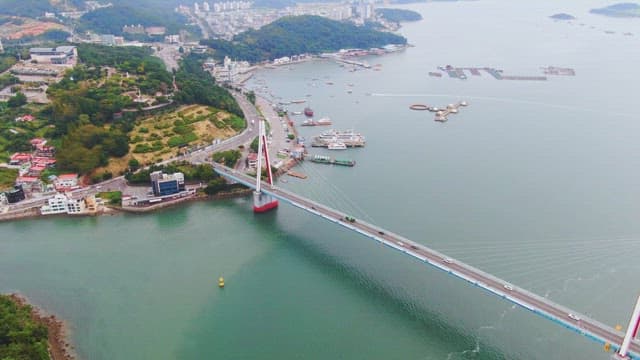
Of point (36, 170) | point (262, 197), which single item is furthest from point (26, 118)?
point (262, 197)

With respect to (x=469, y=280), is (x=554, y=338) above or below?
below

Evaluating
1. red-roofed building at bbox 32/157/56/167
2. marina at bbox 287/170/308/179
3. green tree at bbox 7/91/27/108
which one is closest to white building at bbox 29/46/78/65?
green tree at bbox 7/91/27/108

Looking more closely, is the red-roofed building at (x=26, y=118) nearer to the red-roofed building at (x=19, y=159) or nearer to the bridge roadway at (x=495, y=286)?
the red-roofed building at (x=19, y=159)

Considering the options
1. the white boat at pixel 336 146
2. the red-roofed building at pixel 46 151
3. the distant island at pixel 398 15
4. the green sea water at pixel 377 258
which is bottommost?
the green sea water at pixel 377 258

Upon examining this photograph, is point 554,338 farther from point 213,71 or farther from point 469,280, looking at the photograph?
point 213,71

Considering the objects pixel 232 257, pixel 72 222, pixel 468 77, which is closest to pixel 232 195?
pixel 232 257

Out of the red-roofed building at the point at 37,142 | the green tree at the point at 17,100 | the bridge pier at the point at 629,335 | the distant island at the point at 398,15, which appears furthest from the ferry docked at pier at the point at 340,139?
the distant island at the point at 398,15

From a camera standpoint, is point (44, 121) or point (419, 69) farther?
point (419, 69)
